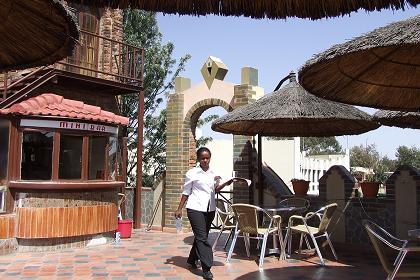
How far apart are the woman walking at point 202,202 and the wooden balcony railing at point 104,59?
220 inches

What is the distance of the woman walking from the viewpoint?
6332mm

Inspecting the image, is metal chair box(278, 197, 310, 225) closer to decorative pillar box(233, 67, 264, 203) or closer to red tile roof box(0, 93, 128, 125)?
decorative pillar box(233, 67, 264, 203)

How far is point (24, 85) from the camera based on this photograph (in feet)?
31.7

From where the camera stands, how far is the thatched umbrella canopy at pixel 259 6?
3.02 meters

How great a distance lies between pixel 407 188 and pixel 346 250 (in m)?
1.54

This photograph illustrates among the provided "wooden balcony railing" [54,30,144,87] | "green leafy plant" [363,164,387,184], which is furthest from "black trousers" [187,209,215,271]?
"wooden balcony railing" [54,30,144,87]

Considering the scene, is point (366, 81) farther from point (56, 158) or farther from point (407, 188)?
point (56, 158)

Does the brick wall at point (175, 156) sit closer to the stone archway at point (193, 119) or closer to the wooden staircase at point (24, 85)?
the stone archway at point (193, 119)

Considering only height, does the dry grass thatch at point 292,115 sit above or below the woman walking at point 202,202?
above

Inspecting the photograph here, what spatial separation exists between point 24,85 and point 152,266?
4.91 m

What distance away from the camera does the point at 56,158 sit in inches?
345

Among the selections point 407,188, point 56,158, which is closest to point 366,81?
point 407,188

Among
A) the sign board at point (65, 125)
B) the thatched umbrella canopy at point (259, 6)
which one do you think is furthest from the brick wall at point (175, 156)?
the thatched umbrella canopy at point (259, 6)

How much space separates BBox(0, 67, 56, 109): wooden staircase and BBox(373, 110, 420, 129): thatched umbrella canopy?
21.2ft
